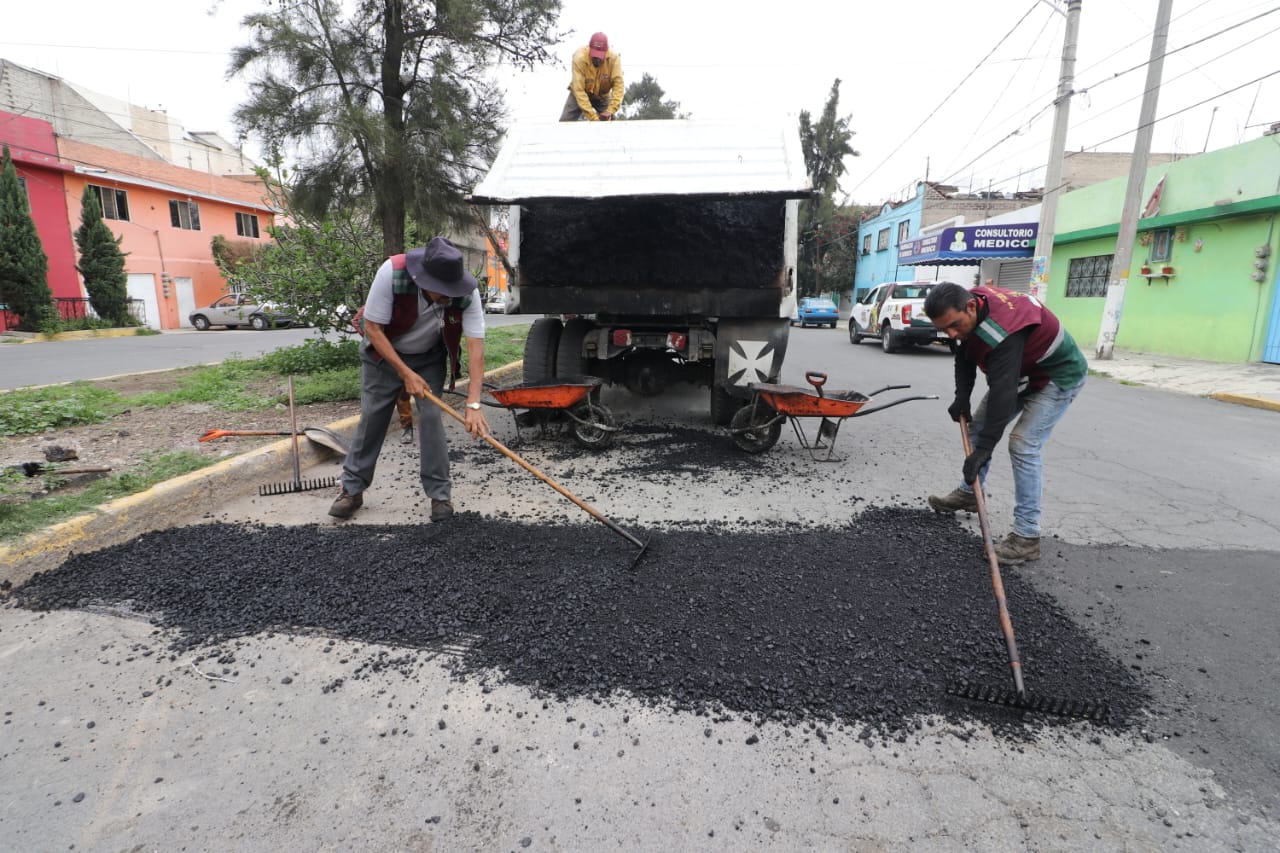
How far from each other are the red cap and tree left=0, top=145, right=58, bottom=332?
66.3ft

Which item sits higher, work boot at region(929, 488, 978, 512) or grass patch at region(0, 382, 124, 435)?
grass patch at region(0, 382, 124, 435)

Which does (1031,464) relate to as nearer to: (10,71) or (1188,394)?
(1188,394)

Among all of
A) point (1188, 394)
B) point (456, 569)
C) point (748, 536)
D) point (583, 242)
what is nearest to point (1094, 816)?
point (748, 536)

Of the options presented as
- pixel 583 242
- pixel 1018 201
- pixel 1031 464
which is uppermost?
pixel 1018 201

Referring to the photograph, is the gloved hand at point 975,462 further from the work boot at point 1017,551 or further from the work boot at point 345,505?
the work boot at point 345,505

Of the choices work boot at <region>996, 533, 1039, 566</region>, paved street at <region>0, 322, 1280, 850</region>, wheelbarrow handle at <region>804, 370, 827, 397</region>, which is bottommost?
paved street at <region>0, 322, 1280, 850</region>

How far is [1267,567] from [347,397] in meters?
7.15

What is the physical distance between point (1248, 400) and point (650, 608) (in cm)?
1024

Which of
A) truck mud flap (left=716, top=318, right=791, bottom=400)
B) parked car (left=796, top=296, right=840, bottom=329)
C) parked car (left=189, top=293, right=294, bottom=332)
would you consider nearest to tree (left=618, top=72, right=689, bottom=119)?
parked car (left=796, top=296, right=840, bottom=329)

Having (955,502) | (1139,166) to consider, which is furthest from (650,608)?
(1139,166)

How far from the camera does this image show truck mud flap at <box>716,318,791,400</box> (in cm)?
546

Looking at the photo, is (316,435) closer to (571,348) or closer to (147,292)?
(571,348)

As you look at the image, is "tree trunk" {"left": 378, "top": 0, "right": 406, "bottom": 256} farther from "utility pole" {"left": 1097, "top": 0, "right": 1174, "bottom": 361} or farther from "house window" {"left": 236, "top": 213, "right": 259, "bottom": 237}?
"house window" {"left": 236, "top": 213, "right": 259, "bottom": 237}

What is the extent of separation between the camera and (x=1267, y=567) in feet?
11.5
